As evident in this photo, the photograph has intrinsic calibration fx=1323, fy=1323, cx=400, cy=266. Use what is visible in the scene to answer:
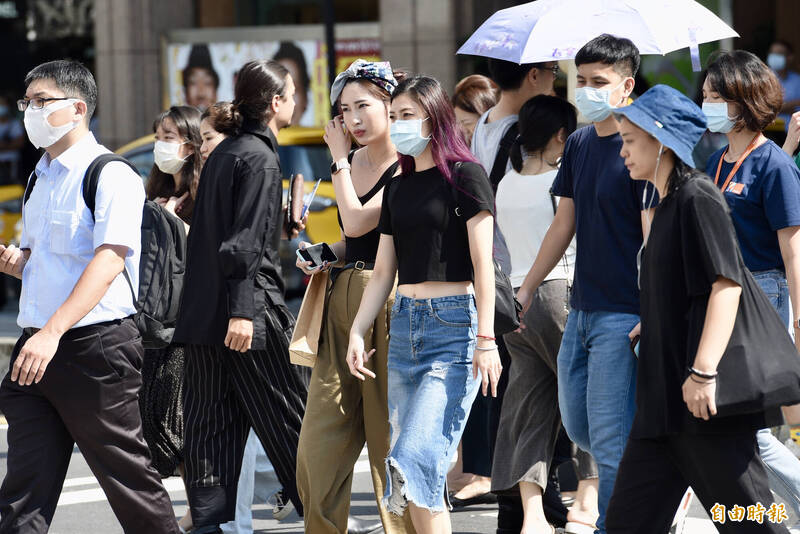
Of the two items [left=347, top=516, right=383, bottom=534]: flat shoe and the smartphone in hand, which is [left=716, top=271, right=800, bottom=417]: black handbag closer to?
the smartphone in hand

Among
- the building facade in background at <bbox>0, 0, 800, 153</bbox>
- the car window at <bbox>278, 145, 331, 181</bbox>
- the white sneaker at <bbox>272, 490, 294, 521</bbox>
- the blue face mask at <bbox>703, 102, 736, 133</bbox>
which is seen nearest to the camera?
the blue face mask at <bbox>703, 102, 736, 133</bbox>

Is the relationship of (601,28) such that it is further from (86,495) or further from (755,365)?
(86,495)

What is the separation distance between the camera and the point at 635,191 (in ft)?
15.3

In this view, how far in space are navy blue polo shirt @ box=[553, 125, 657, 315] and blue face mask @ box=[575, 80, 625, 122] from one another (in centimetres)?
13

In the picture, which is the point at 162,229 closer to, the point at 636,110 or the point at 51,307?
the point at 51,307

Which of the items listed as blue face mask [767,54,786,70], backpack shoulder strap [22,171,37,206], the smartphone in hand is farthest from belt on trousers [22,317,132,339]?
blue face mask [767,54,786,70]

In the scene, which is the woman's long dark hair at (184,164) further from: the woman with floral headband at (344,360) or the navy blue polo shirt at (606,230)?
the navy blue polo shirt at (606,230)

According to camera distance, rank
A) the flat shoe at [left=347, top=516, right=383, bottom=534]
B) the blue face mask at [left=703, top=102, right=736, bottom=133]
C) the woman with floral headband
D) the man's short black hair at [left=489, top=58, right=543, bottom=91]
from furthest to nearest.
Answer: the man's short black hair at [left=489, top=58, right=543, bottom=91], the flat shoe at [left=347, top=516, right=383, bottom=534], the blue face mask at [left=703, top=102, right=736, bottom=133], the woman with floral headband

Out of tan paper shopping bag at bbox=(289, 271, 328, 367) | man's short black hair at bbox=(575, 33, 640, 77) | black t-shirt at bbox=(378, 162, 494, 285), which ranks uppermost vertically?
man's short black hair at bbox=(575, 33, 640, 77)

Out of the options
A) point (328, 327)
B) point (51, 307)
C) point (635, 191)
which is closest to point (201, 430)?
point (328, 327)

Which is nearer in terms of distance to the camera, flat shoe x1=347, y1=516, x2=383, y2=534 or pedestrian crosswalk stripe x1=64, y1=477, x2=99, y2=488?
flat shoe x1=347, y1=516, x2=383, y2=534

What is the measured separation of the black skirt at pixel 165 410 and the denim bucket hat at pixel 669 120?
2.72 m

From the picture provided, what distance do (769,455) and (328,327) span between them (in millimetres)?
1787

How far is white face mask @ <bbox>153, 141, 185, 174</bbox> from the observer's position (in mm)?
6434
